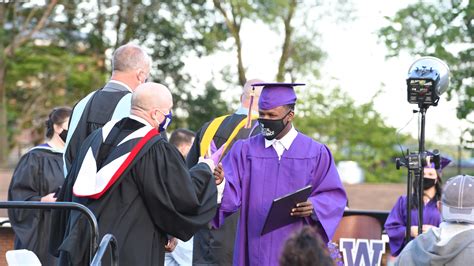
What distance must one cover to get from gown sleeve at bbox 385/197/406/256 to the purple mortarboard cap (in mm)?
2692

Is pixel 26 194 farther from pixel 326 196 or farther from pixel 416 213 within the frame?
pixel 416 213

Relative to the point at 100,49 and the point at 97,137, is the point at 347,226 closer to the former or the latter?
the point at 97,137

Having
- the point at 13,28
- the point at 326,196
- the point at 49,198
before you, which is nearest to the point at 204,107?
the point at 13,28

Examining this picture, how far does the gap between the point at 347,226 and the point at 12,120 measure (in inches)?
971

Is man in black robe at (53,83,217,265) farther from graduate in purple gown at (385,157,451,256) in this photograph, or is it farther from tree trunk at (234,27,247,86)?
tree trunk at (234,27,247,86)

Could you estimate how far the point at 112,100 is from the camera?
7.20m

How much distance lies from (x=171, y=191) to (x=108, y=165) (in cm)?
43

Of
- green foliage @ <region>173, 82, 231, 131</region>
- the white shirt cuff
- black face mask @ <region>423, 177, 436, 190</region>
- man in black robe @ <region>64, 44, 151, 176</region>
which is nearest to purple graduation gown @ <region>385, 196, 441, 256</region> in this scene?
black face mask @ <region>423, 177, 436, 190</region>

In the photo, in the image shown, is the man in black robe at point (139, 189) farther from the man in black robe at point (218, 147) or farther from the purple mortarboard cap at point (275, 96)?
the man in black robe at point (218, 147)

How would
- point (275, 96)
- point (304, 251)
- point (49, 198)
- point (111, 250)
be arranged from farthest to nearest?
point (49, 198) → point (275, 96) → point (111, 250) → point (304, 251)

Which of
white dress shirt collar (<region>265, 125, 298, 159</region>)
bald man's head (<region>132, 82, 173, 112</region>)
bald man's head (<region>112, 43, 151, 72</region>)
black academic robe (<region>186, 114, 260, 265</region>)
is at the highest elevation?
bald man's head (<region>112, 43, 151, 72</region>)

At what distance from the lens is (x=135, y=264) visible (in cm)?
591

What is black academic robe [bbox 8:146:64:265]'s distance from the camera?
865cm

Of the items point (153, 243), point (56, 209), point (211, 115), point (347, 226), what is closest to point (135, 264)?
point (153, 243)
